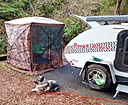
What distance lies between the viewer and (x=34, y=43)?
19.8 feet

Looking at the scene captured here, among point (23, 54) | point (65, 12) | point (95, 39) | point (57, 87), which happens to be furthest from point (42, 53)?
point (65, 12)

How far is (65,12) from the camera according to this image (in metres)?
11.5

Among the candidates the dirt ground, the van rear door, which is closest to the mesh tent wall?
the dirt ground

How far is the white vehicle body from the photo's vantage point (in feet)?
14.0

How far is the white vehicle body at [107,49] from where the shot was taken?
428 centimetres

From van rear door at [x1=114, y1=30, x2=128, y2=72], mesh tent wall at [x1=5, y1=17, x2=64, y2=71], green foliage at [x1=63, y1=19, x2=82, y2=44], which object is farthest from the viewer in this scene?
green foliage at [x1=63, y1=19, x2=82, y2=44]

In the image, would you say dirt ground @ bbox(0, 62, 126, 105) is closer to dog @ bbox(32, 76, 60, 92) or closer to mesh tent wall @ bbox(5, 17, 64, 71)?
dog @ bbox(32, 76, 60, 92)

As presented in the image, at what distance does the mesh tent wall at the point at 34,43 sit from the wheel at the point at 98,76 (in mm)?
2207

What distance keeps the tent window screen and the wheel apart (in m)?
2.21

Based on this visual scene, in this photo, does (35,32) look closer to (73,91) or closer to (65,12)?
(73,91)

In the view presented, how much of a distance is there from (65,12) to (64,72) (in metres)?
6.36

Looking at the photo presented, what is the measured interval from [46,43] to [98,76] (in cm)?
260

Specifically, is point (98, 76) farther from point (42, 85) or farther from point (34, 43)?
point (34, 43)

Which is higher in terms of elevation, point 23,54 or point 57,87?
point 23,54
